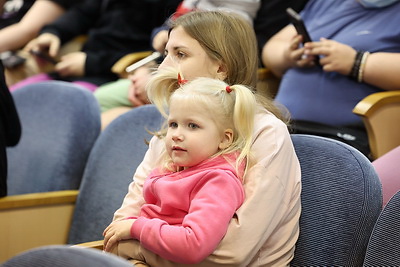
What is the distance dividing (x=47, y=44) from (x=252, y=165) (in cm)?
227

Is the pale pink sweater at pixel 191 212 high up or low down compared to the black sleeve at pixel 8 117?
up

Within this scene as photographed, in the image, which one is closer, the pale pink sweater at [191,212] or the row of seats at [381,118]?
the pale pink sweater at [191,212]

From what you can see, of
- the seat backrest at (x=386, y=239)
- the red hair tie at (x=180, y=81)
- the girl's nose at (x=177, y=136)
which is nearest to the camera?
the seat backrest at (x=386, y=239)

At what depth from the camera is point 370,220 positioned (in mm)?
1563

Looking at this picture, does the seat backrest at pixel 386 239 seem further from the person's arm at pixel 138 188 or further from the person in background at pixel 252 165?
the person's arm at pixel 138 188

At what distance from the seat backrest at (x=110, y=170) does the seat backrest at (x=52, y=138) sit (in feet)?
0.56

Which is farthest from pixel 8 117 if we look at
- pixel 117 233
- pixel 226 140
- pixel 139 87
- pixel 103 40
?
pixel 103 40

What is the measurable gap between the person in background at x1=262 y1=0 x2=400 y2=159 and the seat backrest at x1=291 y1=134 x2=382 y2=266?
1.99ft

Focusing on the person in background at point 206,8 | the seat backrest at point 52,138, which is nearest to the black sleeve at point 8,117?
the seat backrest at point 52,138

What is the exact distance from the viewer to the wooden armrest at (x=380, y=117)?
2232 mm

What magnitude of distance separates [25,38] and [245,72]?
2350mm

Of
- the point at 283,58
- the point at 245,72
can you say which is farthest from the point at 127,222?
the point at 283,58

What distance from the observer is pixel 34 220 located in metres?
2.22

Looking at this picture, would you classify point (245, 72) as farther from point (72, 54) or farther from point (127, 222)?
point (72, 54)
